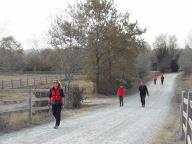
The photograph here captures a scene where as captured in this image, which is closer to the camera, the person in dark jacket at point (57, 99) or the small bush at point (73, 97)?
the person in dark jacket at point (57, 99)

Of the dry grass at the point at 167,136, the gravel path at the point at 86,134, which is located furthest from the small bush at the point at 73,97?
the dry grass at the point at 167,136

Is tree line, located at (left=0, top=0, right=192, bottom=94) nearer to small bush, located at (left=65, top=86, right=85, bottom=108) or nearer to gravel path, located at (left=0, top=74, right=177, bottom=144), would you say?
small bush, located at (left=65, top=86, right=85, bottom=108)

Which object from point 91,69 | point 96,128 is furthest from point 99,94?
point 96,128

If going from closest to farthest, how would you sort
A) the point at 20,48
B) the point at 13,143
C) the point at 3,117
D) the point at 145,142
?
1. the point at 13,143
2. the point at 145,142
3. the point at 3,117
4. the point at 20,48

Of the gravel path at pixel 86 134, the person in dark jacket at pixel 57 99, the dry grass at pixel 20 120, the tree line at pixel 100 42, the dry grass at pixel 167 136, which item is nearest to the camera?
the gravel path at pixel 86 134

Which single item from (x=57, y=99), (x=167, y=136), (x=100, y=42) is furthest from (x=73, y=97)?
(x=100, y=42)

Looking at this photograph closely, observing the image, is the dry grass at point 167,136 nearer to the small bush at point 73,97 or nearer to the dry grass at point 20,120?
the dry grass at point 20,120

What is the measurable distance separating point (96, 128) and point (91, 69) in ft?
111

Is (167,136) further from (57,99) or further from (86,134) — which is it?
(57,99)

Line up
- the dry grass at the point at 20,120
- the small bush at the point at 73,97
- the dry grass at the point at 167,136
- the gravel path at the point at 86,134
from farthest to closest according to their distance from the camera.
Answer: the small bush at the point at 73,97, the dry grass at the point at 20,120, the dry grass at the point at 167,136, the gravel path at the point at 86,134

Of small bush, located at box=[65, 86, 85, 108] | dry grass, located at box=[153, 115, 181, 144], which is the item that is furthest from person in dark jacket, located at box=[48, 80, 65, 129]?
small bush, located at box=[65, 86, 85, 108]

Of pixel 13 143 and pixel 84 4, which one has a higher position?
pixel 84 4

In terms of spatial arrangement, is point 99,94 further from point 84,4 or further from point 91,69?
point 84,4

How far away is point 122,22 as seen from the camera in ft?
168
